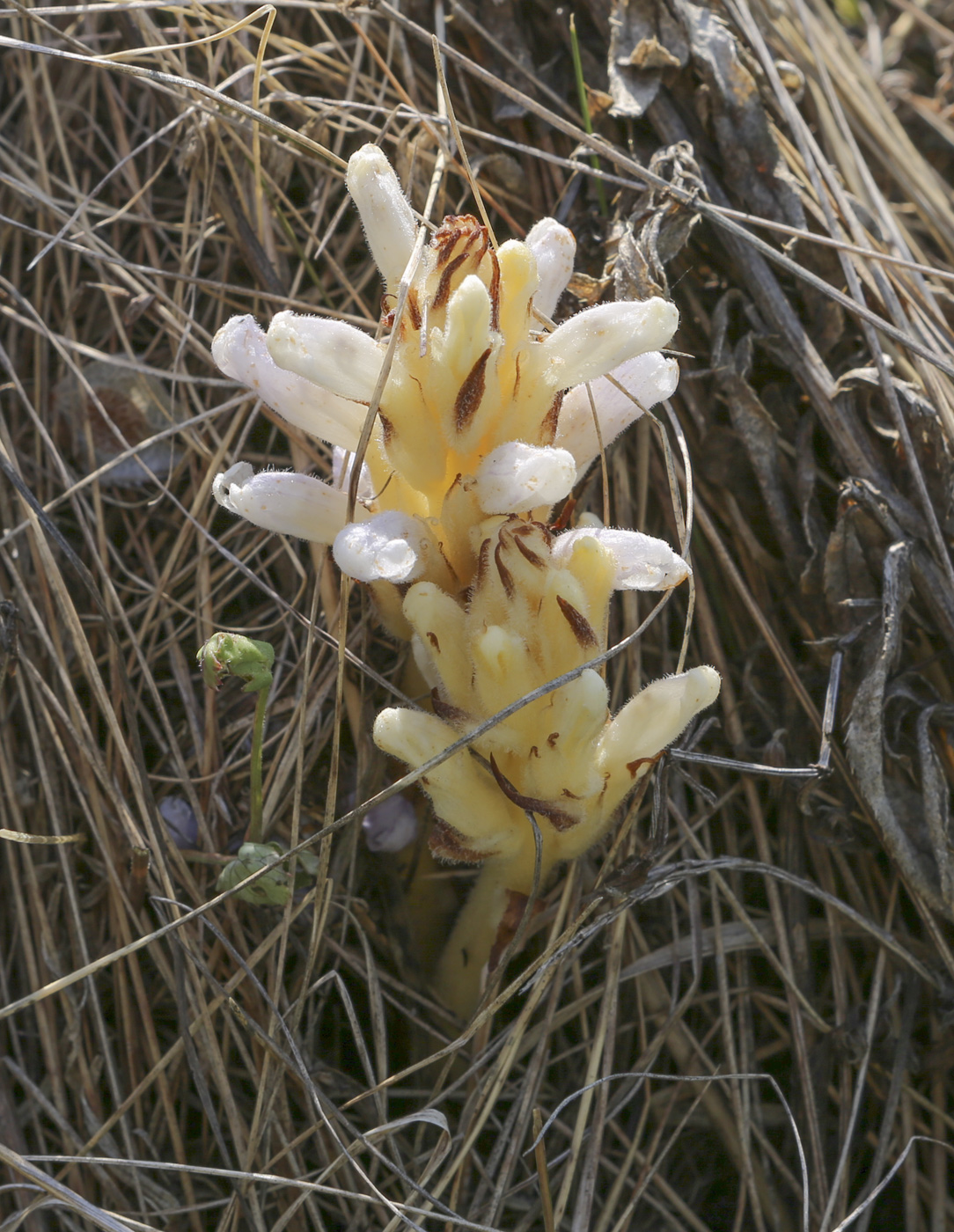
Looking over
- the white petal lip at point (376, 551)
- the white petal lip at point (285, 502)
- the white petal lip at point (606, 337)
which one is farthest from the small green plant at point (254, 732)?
the white petal lip at point (606, 337)

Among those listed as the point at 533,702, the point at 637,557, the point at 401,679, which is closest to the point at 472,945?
the point at 401,679

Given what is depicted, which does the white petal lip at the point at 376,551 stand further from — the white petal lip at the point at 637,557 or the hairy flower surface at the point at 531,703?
the white petal lip at the point at 637,557

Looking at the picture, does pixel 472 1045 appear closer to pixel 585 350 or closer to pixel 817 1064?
pixel 817 1064

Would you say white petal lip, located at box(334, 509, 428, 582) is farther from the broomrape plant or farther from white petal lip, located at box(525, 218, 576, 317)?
white petal lip, located at box(525, 218, 576, 317)

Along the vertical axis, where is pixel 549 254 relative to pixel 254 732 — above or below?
above

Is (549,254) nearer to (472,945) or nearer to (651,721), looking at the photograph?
(651,721)
